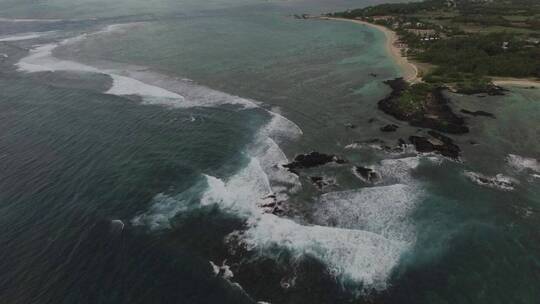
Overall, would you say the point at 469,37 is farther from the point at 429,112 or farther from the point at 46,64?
the point at 46,64

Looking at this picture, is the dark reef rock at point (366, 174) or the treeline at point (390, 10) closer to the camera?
the dark reef rock at point (366, 174)

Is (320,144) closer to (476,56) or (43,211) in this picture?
(43,211)

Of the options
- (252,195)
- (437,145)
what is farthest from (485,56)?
(252,195)

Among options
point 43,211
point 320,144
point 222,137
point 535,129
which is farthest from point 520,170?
point 43,211

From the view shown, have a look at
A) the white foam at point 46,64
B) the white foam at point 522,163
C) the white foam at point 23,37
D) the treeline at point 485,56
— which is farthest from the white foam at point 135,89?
the white foam at point 23,37

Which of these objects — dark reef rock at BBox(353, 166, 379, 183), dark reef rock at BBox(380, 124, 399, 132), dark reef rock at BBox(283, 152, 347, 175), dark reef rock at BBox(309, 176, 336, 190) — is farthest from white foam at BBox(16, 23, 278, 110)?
dark reef rock at BBox(353, 166, 379, 183)

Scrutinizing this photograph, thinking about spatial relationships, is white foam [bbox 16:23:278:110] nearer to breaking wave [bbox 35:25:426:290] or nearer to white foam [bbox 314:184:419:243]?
breaking wave [bbox 35:25:426:290]

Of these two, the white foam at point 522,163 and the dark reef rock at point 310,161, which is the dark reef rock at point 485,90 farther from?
the dark reef rock at point 310,161
